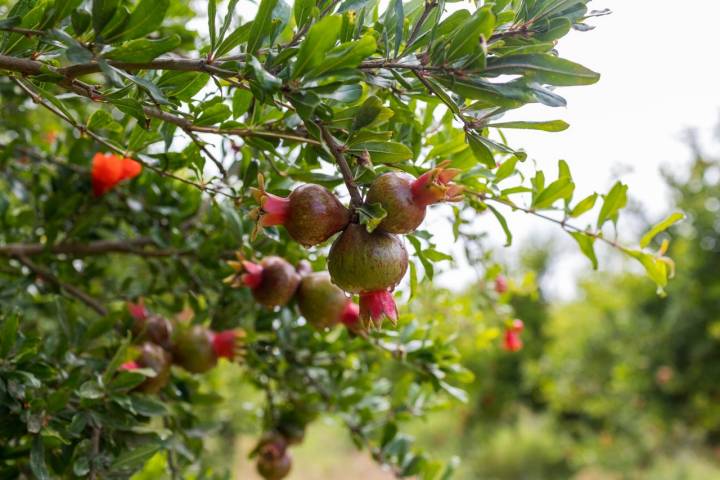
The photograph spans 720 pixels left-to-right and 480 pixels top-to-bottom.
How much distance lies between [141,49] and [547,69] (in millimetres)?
371

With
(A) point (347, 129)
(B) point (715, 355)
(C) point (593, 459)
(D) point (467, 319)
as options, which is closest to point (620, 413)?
(C) point (593, 459)

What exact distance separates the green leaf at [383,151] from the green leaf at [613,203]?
362 mm

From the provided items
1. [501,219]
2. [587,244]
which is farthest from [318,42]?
[587,244]

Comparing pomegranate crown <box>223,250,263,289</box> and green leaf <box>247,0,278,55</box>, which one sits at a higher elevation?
green leaf <box>247,0,278,55</box>

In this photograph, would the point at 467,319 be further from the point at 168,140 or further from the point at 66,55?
the point at 66,55

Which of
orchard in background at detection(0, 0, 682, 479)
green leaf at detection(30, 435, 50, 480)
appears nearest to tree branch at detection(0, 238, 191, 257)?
orchard in background at detection(0, 0, 682, 479)

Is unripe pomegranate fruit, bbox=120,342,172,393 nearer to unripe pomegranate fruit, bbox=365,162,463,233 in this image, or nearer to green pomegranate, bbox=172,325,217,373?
green pomegranate, bbox=172,325,217,373

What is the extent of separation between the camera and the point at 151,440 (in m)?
0.90

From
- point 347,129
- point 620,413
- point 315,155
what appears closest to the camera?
point 347,129

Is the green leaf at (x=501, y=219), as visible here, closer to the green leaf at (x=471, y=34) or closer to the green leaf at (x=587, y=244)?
the green leaf at (x=587, y=244)

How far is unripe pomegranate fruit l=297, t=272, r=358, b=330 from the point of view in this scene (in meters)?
0.90

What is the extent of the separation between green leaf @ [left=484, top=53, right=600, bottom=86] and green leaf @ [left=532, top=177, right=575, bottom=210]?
0.29 metres

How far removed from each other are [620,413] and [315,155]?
5.90 m

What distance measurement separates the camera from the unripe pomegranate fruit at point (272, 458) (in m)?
1.24
